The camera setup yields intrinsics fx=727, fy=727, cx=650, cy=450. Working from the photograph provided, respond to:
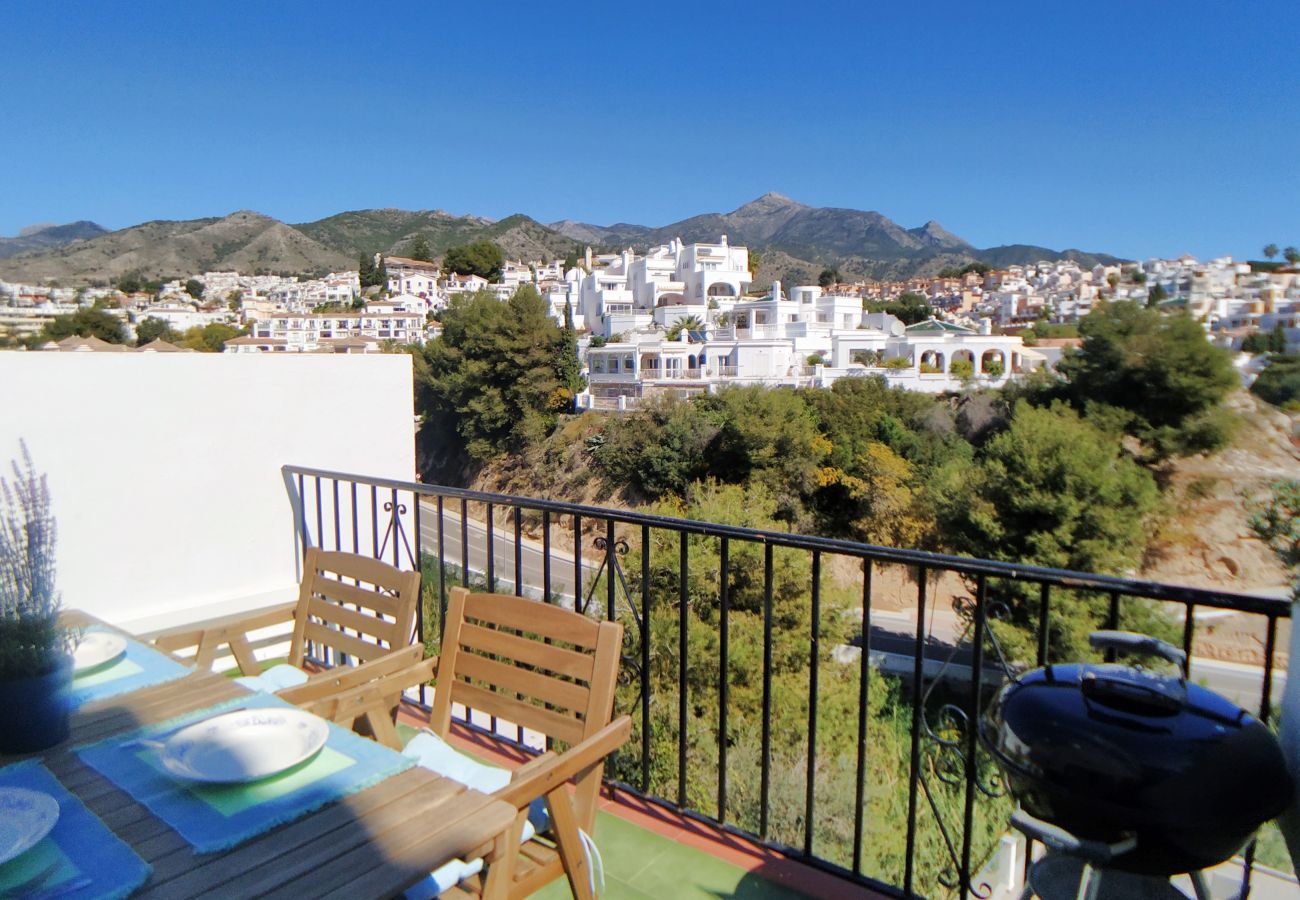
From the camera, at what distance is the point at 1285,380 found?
2.62m

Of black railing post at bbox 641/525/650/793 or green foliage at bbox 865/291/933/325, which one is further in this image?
green foliage at bbox 865/291/933/325

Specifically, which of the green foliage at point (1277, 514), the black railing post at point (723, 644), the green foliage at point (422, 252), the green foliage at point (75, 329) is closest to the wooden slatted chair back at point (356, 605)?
the black railing post at point (723, 644)

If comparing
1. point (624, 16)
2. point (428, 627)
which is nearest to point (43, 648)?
point (428, 627)

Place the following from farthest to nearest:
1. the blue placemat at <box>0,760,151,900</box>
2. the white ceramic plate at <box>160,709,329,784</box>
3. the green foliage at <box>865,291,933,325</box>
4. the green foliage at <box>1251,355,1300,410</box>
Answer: the green foliage at <box>865,291,933,325</box> → the green foliage at <box>1251,355,1300,410</box> → the white ceramic plate at <box>160,709,329,784</box> → the blue placemat at <box>0,760,151,900</box>

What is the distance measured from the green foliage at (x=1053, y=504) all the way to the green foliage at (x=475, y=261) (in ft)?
190

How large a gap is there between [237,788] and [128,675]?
0.69 m

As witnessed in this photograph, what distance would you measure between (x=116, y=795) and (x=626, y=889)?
47.8 inches

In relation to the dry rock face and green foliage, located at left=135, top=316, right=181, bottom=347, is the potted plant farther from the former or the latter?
the dry rock face

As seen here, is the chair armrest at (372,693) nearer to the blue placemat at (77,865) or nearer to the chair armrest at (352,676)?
the chair armrest at (352,676)

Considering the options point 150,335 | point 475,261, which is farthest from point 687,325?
point 150,335

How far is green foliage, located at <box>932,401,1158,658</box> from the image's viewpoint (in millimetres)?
17219

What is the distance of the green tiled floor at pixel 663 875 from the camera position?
1.84 metres

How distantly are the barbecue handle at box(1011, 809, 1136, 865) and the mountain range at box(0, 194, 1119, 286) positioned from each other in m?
33.0

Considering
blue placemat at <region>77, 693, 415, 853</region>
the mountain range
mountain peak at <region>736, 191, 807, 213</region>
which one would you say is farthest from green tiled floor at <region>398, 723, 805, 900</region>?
mountain peak at <region>736, 191, 807, 213</region>
